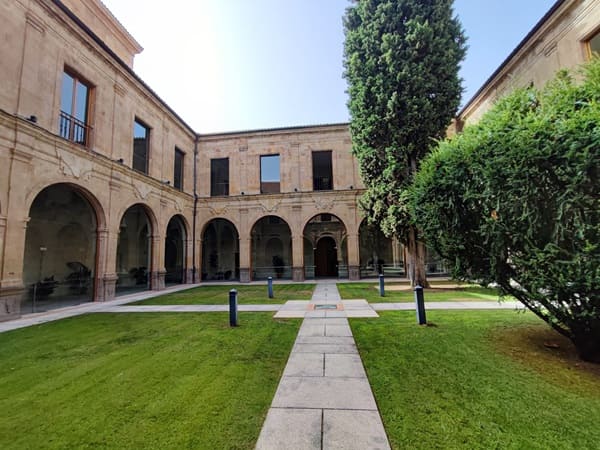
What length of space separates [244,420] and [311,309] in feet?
18.5

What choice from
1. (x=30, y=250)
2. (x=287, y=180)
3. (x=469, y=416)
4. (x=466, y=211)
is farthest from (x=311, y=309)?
(x=30, y=250)

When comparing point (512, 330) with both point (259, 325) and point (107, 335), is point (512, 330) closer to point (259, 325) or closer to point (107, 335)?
point (259, 325)

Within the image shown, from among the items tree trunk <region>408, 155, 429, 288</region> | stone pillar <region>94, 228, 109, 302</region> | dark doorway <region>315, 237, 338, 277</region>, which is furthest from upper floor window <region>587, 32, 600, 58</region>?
stone pillar <region>94, 228, 109, 302</region>

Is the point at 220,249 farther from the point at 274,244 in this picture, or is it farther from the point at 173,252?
the point at 274,244

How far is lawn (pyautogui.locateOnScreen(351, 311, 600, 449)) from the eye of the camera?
243 cm

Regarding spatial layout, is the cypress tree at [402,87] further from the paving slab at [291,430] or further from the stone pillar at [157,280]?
the stone pillar at [157,280]

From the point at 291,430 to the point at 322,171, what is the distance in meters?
17.9

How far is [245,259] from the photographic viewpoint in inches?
708

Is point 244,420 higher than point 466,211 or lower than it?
lower

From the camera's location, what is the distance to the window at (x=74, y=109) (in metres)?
9.84

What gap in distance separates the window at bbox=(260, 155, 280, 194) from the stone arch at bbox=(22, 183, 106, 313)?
31.6 feet

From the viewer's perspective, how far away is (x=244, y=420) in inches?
106

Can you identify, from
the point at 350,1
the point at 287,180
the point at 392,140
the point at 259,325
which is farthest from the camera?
the point at 287,180

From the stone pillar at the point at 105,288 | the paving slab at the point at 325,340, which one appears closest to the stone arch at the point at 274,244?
the stone pillar at the point at 105,288
